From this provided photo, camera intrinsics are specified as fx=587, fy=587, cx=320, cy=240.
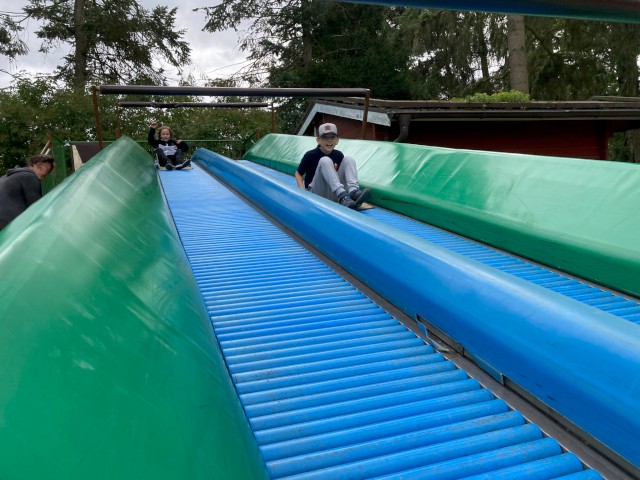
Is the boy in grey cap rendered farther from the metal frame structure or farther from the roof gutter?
the roof gutter

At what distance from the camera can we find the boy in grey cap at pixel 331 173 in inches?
210

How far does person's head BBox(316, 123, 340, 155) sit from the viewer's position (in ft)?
17.8

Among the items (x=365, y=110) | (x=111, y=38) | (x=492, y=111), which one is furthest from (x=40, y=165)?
(x=111, y=38)

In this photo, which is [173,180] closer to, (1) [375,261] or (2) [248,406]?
(1) [375,261]

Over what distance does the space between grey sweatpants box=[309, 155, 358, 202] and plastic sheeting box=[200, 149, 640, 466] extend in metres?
1.98

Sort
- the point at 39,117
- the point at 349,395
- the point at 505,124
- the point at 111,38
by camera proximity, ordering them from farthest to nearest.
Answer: the point at 111,38 → the point at 39,117 → the point at 505,124 → the point at 349,395

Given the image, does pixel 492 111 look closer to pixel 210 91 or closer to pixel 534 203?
pixel 210 91

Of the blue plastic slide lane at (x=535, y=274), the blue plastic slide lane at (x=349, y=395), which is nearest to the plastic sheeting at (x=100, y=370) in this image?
the blue plastic slide lane at (x=349, y=395)

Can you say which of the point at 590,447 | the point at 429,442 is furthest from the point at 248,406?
the point at 590,447

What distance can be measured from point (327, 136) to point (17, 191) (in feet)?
8.70

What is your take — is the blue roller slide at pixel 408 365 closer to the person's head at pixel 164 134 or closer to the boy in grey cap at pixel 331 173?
the boy in grey cap at pixel 331 173

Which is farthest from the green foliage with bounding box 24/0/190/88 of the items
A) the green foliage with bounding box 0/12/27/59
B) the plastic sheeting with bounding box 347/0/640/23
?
the plastic sheeting with bounding box 347/0/640/23

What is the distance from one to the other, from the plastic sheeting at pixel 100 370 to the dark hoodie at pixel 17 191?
2882 mm

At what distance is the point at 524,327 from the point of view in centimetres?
181
